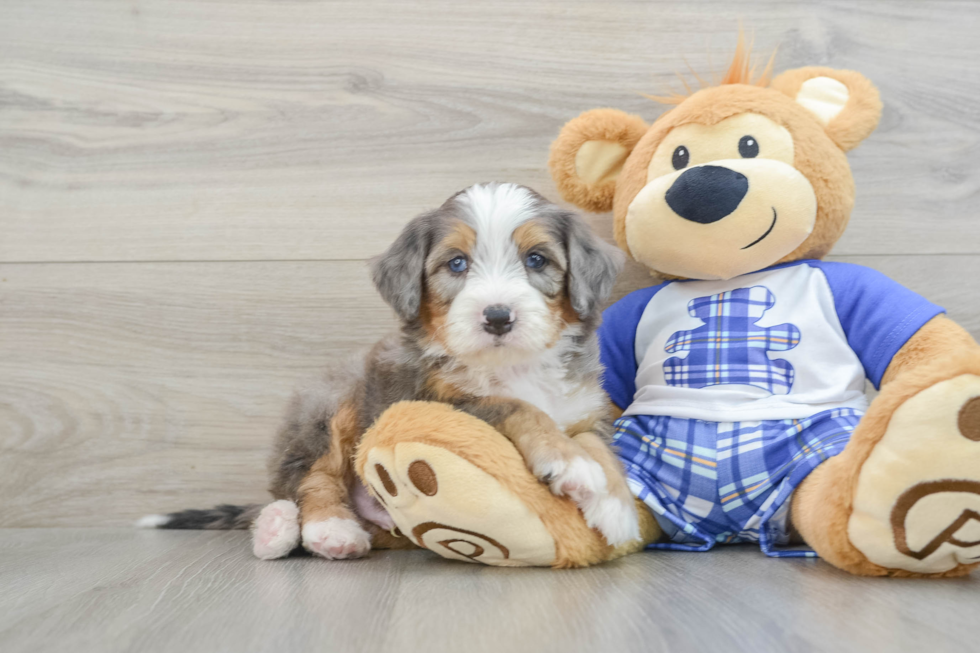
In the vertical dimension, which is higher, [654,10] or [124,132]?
[654,10]

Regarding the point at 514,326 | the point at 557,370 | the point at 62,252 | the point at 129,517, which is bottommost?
the point at 129,517

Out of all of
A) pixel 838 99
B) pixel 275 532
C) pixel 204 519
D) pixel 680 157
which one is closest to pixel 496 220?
pixel 680 157

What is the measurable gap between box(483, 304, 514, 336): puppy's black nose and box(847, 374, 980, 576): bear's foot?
0.72m

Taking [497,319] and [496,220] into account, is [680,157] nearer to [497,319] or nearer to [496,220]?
[496,220]

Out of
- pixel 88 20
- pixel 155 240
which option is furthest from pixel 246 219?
pixel 88 20

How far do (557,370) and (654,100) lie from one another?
39.0 inches

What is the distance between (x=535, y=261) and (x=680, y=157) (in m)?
0.50

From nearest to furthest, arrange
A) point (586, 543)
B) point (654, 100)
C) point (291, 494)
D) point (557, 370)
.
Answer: point (586, 543), point (557, 370), point (291, 494), point (654, 100)

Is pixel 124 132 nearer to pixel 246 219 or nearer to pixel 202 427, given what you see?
pixel 246 219

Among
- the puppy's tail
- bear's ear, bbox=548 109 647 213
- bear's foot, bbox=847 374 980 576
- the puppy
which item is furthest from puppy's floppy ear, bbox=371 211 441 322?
bear's foot, bbox=847 374 980 576

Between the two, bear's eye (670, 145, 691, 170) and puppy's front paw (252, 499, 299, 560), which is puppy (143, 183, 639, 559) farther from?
bear's eye (670, 145, 691, 170)

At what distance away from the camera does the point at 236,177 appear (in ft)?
7.45

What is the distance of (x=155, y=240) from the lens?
7.45ft

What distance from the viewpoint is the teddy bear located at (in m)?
1.30
